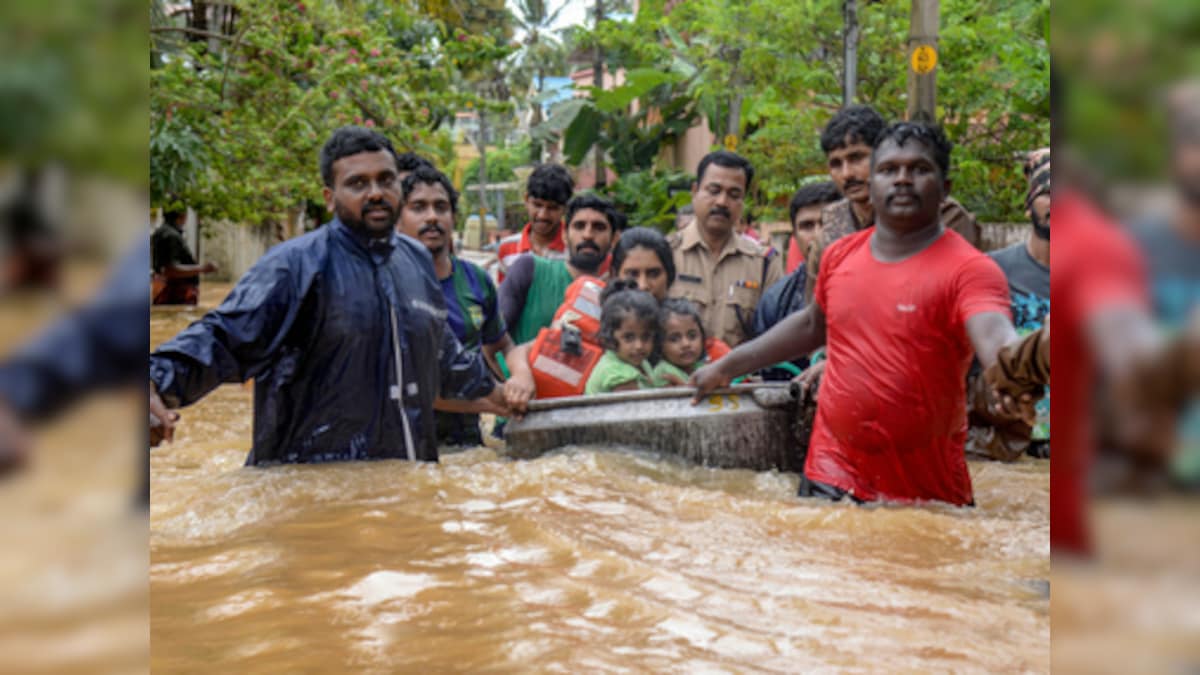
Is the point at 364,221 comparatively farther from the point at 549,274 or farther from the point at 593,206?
the point at 593,206

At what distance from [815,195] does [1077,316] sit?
599cm

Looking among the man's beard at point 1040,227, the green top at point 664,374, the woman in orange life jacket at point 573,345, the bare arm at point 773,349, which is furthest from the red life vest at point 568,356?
the man's beard at point 1040,227

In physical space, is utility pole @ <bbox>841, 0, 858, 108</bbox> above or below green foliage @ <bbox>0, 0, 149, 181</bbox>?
above

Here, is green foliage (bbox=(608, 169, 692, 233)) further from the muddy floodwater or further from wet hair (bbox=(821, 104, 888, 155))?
the muddy floodwater

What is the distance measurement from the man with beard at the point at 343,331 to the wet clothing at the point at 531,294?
1.71 metres

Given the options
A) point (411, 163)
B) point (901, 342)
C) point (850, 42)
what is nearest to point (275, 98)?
point (850, 42)

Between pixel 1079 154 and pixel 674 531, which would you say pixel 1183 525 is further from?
pixel 674 531

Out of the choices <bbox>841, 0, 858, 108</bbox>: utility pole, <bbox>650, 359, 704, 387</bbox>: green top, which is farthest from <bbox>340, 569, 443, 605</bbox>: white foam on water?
<bbox>841, 0, 858, 108</bbox>: utility pole

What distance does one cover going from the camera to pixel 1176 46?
342 millimetres

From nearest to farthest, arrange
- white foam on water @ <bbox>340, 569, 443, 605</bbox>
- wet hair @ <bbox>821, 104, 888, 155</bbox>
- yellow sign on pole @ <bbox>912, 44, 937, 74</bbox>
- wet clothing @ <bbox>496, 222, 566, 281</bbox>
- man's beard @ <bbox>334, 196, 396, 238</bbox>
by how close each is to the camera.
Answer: white foam on water @ <bbox>340, 569, 443, 605</bbox> → man's beard @ <bbox>334, 196, 396, 238</bbox> → wet hair @ <bbox>821, 104, 888, 155</bbox> → yellow sign on pole @ <bbox>912, 44, 937, 74</bbox> → wet clothing @ <bbox>496, 222, 566, 281</bbox>

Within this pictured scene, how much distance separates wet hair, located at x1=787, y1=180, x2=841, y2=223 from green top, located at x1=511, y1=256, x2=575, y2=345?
135cm

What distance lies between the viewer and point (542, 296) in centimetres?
649

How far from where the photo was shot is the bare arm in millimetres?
4473

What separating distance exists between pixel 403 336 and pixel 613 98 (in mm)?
13412
